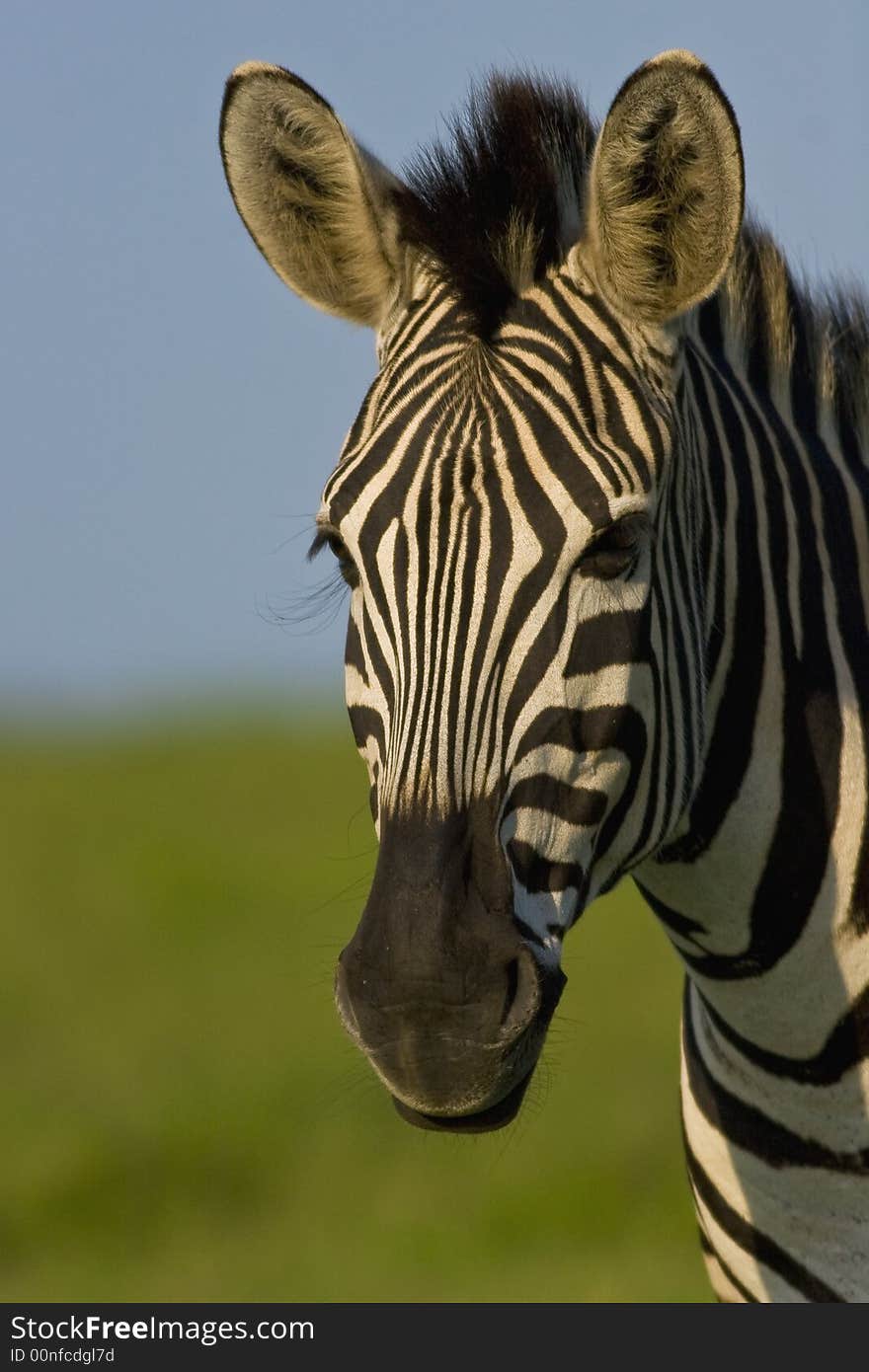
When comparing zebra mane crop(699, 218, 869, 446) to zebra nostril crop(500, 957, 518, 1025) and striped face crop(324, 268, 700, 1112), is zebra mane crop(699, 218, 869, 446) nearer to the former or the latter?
striped face crop(324, 268, 700, 1112)

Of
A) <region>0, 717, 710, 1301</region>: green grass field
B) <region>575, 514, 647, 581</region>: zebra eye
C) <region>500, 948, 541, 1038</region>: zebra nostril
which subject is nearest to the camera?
<region>500, 948, 541, 1038</region>: zebra nostril

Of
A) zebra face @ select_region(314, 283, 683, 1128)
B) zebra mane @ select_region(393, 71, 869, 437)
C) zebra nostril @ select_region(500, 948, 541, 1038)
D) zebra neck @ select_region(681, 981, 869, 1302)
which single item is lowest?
zebra neck @ select_region(681, 981, 869, 1302)

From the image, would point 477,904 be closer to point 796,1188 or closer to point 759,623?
point 759,623

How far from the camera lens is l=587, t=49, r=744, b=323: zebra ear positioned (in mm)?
4535

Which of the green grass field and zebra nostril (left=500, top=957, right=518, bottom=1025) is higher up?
zebra nostril (left=500, top=957, right=518, bottom=1025)

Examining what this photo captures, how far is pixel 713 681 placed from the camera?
16.3 ft

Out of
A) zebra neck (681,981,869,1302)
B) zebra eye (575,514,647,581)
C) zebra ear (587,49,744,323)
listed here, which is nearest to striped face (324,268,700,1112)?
zebra eye (575,514,647,581)

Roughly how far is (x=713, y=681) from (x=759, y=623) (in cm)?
23

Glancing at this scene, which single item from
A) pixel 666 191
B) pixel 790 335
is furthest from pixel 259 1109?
pixel 666 191

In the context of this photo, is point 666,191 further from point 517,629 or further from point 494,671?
point 494,671

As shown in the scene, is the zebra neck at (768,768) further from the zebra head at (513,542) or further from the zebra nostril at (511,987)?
the zebra nostril at (511,987)

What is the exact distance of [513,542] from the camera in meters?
4.35

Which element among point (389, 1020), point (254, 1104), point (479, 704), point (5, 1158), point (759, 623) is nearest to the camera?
point (389, 1020)
